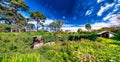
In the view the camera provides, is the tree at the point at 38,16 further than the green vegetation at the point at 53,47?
Yes

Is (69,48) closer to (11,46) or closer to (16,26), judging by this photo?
(11,46)

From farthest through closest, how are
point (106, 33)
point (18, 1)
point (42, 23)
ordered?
point (42, 23) < point (106, 33) < point (18, 1)

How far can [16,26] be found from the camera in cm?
→ 5469

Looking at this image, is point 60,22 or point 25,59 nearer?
point 25,59

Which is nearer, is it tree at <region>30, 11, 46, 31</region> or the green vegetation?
the green vegetation

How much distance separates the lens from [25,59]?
22.8 ft

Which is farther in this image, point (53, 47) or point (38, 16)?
point (38, 16)

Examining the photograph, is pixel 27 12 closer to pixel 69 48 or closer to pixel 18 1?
pixel 18 1

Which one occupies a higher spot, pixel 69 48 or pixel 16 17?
pixel 16 17

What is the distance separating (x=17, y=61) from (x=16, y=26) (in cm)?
4874

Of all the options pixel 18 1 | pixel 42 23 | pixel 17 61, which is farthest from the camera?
pixel 42 23

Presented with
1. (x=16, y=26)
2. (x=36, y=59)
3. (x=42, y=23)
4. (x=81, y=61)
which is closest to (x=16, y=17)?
(x=16, y=26)

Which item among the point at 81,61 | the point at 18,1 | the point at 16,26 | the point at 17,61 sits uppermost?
the point at 18,1

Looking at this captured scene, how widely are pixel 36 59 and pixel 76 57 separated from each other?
8.70m
